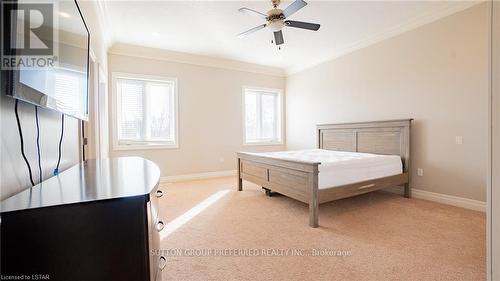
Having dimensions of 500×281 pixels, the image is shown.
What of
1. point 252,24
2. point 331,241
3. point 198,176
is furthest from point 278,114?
point 331,241

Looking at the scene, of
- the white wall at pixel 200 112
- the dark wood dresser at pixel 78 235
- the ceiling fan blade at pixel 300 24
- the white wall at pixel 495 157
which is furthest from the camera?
the white wall at pixel 200 112

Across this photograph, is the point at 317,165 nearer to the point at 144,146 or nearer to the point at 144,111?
the point at 144,146

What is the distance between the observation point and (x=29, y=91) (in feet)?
2.98

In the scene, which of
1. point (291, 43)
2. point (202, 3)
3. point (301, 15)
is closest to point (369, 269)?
point (301, 15)

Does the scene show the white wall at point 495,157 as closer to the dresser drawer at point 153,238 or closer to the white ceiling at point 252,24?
the dresser drawer at point 153,238

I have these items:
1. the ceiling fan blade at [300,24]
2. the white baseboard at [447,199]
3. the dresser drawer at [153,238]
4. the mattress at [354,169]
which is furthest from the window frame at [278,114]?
the dresser drawer at [153,238]

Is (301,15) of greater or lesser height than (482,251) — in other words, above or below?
above

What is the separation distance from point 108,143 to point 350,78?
467 centimetres

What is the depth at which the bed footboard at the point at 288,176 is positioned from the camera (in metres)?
2.41

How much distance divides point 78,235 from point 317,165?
211 cm

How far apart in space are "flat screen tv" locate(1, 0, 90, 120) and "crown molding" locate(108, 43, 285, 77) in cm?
296

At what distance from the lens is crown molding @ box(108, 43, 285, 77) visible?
4242 mm

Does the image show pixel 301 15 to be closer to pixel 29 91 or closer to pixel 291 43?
pixel 291 43

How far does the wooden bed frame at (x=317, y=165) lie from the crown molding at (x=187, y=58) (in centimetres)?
211
